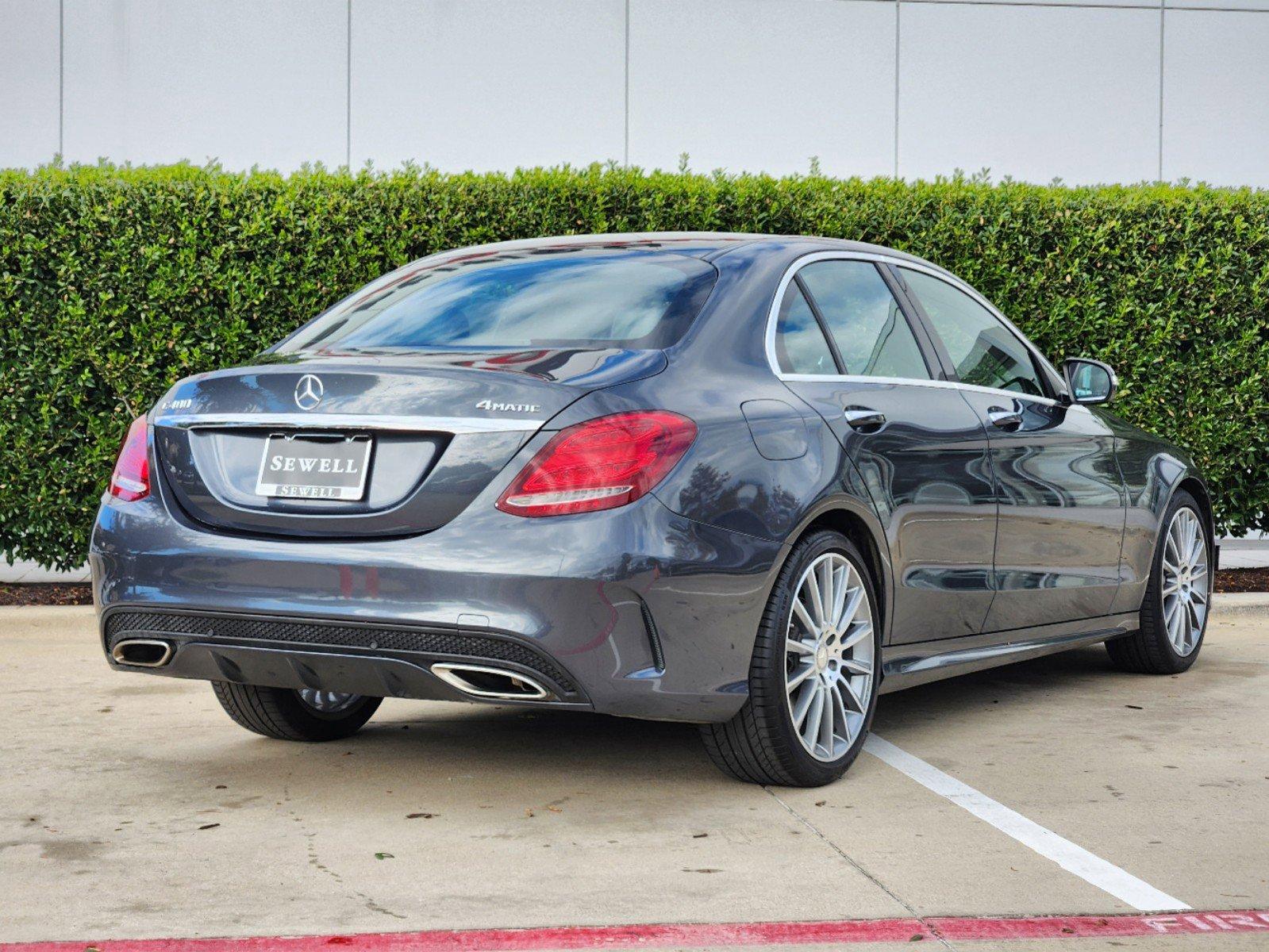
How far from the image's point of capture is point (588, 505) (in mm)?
3971

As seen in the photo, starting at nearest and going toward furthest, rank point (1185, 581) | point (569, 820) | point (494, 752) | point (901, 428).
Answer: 1. point (569, 820)
2. point (901, 428)
3. point (494, 752)
4. point (1185, 581)

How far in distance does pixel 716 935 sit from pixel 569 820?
0.99 m

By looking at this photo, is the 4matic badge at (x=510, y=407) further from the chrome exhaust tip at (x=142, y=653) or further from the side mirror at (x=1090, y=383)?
the side mirror at (x=1090, y=383)

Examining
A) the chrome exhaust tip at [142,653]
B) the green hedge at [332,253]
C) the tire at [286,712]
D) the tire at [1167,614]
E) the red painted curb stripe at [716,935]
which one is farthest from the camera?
the green hedge at [332,253]

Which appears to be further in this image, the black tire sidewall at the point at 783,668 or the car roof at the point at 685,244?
the car roof at the point at 685,244

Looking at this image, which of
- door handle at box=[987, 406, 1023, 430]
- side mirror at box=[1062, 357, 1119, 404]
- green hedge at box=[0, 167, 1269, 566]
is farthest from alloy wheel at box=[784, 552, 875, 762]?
green hedge at box=[0, 167, 1269, 566]

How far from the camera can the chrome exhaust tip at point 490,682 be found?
13.1 ft

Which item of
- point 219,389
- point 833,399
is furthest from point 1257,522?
point 219,389

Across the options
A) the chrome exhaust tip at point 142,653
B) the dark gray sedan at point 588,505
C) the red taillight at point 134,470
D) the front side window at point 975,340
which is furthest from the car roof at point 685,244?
the chrome exhaust tip at point 142,653

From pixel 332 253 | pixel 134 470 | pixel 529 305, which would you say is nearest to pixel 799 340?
pixel 529 305

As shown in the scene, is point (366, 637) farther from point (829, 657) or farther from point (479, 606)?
point (829, 657)

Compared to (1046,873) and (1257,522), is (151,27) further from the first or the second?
(1046,873)

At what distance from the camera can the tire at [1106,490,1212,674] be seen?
6.70 metres

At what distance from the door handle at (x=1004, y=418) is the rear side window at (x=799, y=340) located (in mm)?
949
